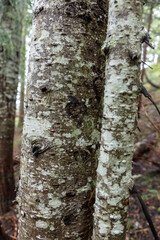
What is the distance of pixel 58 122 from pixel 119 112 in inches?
16.6

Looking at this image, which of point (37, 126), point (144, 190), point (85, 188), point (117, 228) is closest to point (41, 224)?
point (85, 188)

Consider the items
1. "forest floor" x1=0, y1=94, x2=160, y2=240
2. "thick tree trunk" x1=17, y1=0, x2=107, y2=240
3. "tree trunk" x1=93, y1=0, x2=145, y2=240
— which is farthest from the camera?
"forest floor" x1=0, y1=94, x2=160, y2=240

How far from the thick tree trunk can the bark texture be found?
2.73m

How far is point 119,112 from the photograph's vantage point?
941mm

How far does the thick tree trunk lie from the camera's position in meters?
1.13

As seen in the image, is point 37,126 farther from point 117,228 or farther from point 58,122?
point 117,228

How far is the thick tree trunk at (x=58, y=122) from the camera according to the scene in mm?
1128

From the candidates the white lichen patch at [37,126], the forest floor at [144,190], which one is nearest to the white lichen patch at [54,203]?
the white lichen patch at [37,126]

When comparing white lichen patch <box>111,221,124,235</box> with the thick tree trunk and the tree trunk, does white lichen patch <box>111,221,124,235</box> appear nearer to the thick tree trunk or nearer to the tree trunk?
the tree trunk

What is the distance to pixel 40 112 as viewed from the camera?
45.1 inches

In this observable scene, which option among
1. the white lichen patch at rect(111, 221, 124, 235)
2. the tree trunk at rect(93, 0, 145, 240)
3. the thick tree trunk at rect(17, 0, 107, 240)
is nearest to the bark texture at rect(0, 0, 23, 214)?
the thick tree trunk at rect(17, 0, 107, 240)

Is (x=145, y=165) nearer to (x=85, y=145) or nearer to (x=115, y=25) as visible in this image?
(x=85, y=145)

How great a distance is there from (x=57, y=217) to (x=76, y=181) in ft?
0.89

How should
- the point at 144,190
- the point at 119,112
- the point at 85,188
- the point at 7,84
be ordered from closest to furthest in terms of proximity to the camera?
the point at 119,112
the point at 85,188
the point at 7,84
the point at 144,190
